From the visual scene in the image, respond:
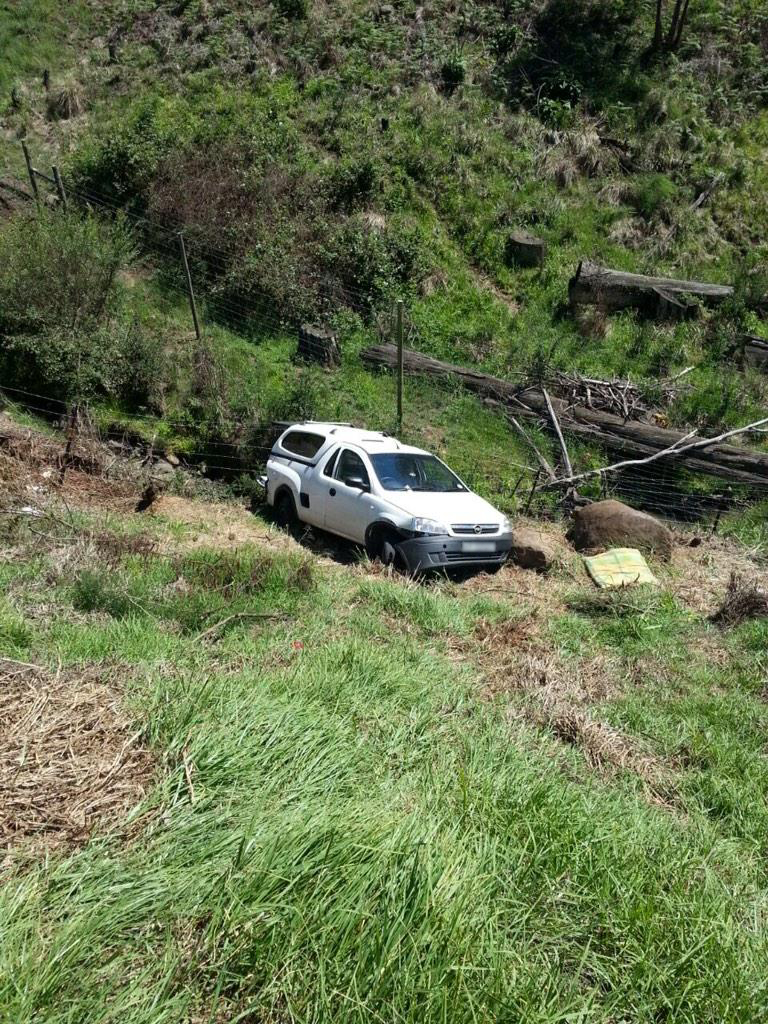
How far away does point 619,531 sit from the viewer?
32.3ft

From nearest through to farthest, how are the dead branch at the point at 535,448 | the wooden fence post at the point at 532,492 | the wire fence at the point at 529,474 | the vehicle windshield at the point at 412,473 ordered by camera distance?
the vehicle windshield at the point at 412,473 < the wooden fence post at the point at 532,492 < the wire fence at the point at 529,474 < the dead branch at the point at 535,448

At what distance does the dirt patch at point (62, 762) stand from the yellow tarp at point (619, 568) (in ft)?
21.1

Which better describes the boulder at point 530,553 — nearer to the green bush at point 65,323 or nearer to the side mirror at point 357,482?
the side mirror at point 357,482

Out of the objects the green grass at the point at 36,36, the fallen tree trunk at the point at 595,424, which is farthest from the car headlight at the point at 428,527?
the green grass at the point at 36,36

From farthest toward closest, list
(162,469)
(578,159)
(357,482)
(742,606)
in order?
(578,159) → (162,469) → (357,482) → (742,606)

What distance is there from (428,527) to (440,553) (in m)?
0.34

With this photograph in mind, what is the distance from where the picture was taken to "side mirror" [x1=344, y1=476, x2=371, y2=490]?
9.50 meters

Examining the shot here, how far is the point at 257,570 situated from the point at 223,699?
338cm

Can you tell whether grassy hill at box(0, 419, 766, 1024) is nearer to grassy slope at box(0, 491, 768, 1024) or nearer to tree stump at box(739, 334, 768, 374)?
grassy slope at box(0, 491, 768, 1024)

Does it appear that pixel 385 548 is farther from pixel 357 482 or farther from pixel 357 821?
pixel 357 821

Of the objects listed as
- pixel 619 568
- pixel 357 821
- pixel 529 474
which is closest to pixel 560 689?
pixel 357 821

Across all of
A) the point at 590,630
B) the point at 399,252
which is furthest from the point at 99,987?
the point at 399,252

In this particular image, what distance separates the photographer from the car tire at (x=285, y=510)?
10.9 metres

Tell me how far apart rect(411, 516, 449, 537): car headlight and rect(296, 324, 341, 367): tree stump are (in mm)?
6539
